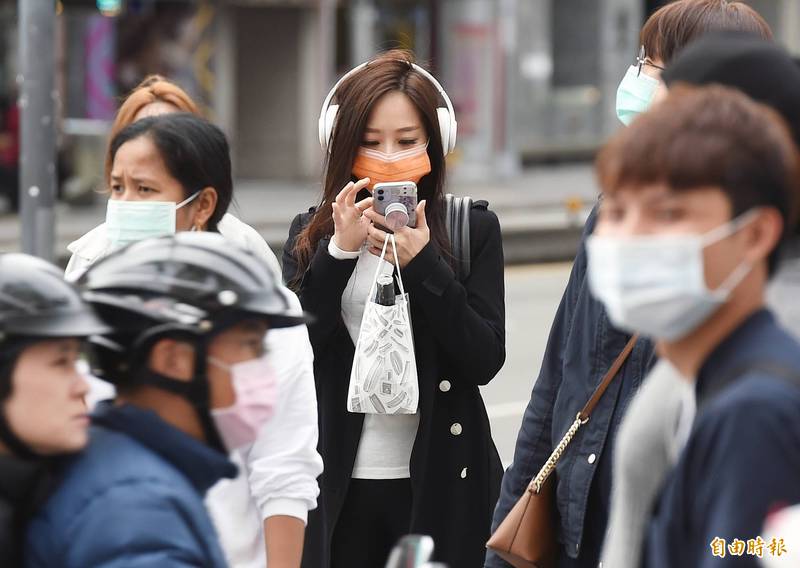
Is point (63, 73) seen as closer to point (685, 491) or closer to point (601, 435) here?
point (601, 435)

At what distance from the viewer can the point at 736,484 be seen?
6.14 ft

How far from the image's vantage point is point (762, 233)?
201 centimetres

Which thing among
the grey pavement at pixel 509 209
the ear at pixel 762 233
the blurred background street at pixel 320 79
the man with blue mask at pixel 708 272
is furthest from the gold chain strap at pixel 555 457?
the blurred background street at pixel 320 79

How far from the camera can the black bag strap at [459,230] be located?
410 centimetres

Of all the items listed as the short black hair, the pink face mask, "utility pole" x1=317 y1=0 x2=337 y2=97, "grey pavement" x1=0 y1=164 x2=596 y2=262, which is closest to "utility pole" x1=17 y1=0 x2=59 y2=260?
the short black hair

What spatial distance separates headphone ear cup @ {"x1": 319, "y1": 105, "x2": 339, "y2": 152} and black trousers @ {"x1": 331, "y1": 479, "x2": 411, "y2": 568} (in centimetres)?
94

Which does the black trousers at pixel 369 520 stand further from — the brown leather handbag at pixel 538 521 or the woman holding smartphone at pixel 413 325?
the brown leather handbag at pixel 538 521

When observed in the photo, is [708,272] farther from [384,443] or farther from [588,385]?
[384,443]

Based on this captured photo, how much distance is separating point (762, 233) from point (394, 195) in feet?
6.51

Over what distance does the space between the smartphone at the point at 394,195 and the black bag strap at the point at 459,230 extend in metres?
0.20

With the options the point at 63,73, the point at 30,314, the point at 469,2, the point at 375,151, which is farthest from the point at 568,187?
the point at 30,314

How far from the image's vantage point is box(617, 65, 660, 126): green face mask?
360 centimetres

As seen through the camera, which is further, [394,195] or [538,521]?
[394,195]

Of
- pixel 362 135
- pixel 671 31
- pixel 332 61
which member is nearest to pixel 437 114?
pixel 362 135
